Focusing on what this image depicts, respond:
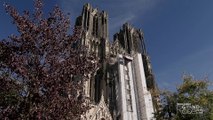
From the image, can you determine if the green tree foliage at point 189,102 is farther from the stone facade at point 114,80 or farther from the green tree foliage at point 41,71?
the green tree foliage at point 41,71

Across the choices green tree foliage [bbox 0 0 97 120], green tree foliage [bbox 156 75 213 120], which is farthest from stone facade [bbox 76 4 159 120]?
green tree foliage [bbox 0 0 97 120]

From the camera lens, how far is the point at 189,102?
2017 cm

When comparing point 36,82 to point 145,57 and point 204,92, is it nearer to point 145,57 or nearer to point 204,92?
point 204,92

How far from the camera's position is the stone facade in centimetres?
2918

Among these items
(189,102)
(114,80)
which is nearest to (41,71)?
(189,102)

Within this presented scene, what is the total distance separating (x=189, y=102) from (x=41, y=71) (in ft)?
51.2

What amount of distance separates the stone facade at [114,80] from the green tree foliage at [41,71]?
13.9 meters

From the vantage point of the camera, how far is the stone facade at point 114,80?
2918cm

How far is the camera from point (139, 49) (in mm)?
49375

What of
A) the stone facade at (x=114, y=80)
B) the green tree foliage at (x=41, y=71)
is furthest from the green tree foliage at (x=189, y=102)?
the green tree foliage at (x=41, y=71)

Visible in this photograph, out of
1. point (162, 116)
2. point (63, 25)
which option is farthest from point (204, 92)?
point (63, 25)

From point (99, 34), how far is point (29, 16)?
1267 inches

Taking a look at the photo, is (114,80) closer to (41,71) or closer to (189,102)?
(189,102)

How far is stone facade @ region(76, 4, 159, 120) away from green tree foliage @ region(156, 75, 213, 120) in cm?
266
